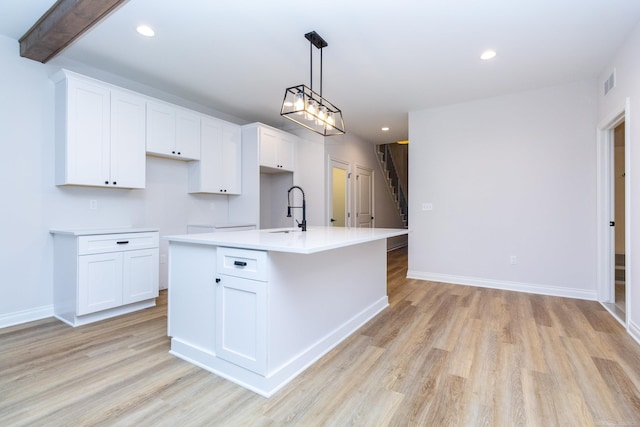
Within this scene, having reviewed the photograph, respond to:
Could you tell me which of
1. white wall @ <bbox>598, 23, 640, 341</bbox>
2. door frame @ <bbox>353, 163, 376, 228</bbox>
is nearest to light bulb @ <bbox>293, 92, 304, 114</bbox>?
white wall @ <bbox>598, 23, 640, 341</bbox>

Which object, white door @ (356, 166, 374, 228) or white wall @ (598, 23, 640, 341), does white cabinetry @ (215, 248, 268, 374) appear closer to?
white wall @ (598, 23, 640, 341)

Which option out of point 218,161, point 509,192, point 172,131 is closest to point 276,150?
point 218,161

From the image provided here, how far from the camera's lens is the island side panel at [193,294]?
212 centimetres

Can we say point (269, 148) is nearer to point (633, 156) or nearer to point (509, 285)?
point (509, 285)

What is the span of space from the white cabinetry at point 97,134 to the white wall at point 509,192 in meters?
3.76

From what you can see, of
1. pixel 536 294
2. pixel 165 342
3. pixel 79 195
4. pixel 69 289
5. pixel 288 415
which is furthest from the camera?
pixel 536 294

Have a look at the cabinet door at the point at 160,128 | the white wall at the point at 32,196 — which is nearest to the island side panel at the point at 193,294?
the white wall at the point at 32,196

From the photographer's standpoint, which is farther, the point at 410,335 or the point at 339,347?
the point at 410,335

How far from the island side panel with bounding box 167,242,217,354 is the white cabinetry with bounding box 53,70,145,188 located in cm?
149

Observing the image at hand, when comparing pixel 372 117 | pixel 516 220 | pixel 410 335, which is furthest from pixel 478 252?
pixel 372 117

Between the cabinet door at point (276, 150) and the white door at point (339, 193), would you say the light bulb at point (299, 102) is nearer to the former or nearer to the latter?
the cabinet door at point (276, 150)

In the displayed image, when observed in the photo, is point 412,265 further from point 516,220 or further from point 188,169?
point 188,169

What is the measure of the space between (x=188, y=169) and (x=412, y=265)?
360 centimetres

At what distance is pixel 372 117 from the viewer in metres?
5.21
